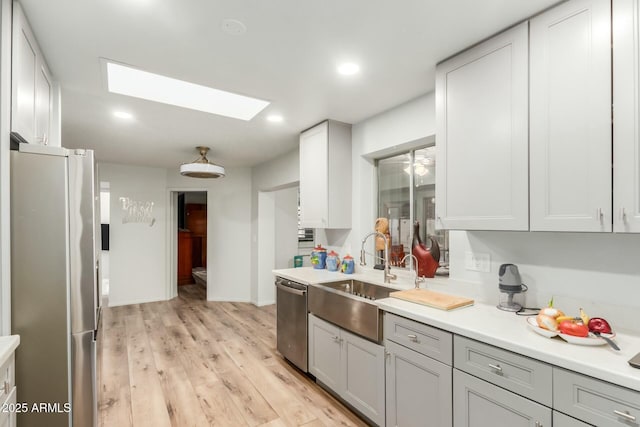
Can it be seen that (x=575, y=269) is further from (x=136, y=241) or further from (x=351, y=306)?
(x=136, y=241)

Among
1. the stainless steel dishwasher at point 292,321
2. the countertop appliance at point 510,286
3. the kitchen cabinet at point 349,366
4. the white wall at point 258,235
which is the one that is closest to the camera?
the countertop appliance at point 510,286

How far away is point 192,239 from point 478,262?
22.5ft

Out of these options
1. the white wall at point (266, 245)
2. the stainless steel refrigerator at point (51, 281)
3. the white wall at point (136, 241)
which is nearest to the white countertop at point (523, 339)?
the stainless steel refrigerator at point (51, 281)

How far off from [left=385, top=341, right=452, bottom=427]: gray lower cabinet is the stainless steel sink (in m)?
0.16

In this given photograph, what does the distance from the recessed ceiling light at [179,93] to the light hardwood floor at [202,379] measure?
2414 millimetres

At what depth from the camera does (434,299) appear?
199 cm

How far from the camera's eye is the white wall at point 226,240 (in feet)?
18.6

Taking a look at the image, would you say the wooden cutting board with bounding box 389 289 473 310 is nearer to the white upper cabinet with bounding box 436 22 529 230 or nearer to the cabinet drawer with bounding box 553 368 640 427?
the white upper cabinet with bounding box 436 22 529 230

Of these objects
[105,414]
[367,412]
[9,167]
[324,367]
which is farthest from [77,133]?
[367,412]

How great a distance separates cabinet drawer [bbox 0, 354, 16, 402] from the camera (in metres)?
1.23

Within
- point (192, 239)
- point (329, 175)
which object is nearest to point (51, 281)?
point (329, 175)

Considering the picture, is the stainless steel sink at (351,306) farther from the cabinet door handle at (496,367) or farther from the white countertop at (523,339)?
the cabinet door handle at (496,367)

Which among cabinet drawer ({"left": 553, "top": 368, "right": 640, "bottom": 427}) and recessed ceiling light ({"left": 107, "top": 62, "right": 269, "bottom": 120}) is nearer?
cabinet drawer ({"left": 553, "top": 368, "right": 640, "bottom": 427})

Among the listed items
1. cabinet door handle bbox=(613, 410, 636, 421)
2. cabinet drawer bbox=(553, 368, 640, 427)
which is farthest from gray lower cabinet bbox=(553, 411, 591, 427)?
cabinet door handle bbox=(613, 410, 636, 421)
